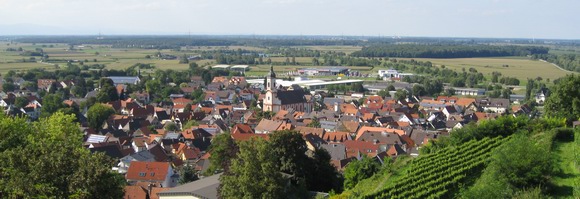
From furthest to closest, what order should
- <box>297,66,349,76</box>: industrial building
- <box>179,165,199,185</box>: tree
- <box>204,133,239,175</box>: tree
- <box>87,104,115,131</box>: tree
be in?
<box>297,66,349,76</box>: industrial building → <box>87,104,115,131</box>: tree → <box>179,165,199,185</box>: tree → <box>204,133,239,175</box>: tree

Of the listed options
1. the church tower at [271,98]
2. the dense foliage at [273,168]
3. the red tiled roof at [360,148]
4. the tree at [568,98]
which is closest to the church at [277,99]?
the church tower at [271,98]

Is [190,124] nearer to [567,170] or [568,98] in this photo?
[568,98]

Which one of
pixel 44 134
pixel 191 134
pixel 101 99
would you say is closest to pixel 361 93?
pixel 101 99

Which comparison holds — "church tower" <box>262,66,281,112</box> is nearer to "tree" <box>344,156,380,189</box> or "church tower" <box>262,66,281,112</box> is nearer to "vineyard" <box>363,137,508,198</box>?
"tree" <box>344,156,380,189</box>

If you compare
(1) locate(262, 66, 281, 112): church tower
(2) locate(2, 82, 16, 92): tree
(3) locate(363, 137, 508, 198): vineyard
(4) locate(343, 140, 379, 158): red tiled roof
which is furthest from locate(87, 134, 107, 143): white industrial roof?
(2) locate(2, 82, 16, 92): tree

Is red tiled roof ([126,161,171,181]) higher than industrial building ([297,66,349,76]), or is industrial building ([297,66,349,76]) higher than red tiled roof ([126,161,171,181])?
red tiled roof ([126,161,171,181])

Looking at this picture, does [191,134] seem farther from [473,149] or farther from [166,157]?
[473,149]

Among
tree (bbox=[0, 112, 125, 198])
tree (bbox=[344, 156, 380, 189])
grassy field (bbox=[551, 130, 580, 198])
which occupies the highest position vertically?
tree (bbox=[0, 112, 125, 198])
